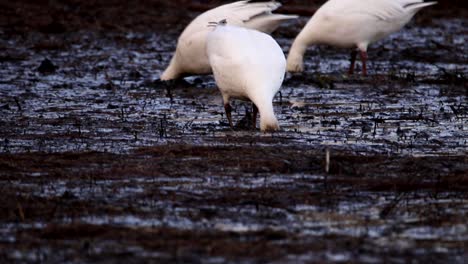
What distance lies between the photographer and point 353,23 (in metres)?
13.2

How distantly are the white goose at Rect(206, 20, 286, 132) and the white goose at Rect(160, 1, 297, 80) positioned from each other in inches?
114

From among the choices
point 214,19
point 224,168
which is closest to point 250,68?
point 224,168

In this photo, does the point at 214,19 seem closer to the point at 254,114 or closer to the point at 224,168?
the point at 254,114

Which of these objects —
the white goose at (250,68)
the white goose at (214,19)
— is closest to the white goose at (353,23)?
the white goose at (214,19)

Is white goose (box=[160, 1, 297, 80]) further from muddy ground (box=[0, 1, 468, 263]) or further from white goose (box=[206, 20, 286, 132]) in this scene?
white goose (box=[206, 20, 286, 132])

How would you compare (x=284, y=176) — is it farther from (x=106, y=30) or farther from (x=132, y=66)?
(x=106, y=30)

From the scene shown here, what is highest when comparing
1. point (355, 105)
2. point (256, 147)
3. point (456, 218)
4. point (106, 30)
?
point (456, 218)

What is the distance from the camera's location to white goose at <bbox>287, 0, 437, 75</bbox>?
1322cm

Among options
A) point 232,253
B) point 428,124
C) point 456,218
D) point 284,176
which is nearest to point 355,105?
point 428,124

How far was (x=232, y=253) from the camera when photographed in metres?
4.98

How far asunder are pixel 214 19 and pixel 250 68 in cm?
363

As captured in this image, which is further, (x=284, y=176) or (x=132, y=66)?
(x=132, y=66)

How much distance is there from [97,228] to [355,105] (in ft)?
18.0

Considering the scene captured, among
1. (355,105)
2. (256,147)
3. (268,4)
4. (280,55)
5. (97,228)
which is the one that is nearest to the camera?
(97,228)
